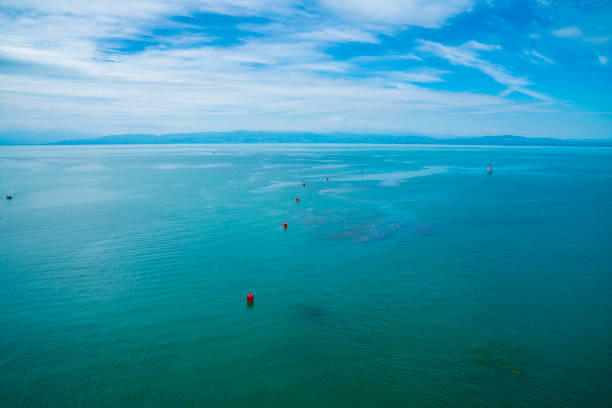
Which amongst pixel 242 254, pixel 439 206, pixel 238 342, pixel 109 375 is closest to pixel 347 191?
pixel 439 206

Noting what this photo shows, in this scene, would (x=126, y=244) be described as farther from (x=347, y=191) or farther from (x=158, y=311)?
(x=347, y=191)

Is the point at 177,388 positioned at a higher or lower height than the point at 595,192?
lower

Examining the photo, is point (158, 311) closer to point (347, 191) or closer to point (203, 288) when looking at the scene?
point (203, 288)

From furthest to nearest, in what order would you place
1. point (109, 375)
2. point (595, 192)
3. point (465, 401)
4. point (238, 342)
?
point (595, 192) < point (238, 342) < point (109, 375) < point (465, 401)

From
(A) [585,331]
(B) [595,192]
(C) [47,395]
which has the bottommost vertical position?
(C) [47,395]

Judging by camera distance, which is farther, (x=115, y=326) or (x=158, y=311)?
(x=158, y=311)

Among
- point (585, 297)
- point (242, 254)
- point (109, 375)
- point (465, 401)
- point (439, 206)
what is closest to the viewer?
point (465, 401)
